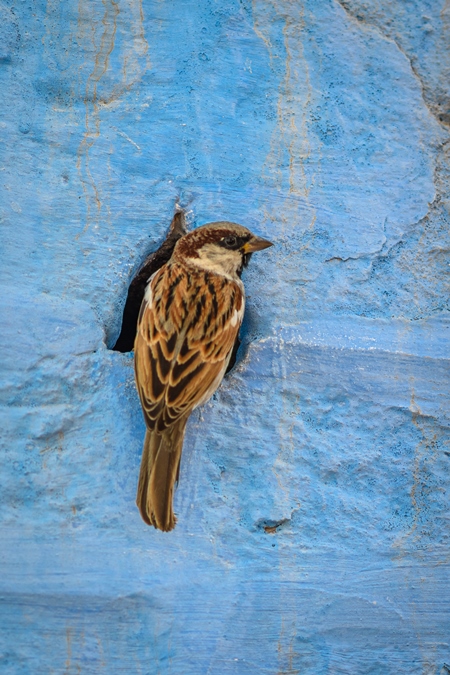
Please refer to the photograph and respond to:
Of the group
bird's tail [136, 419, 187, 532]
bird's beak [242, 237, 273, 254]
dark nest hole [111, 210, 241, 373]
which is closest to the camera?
bird's tail [136, 419, 187, 532]

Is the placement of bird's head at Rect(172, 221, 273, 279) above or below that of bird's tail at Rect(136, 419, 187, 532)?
above

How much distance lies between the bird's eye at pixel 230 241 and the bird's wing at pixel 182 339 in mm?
148

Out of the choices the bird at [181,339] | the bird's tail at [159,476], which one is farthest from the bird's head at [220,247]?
the bird's tail at [159,476]

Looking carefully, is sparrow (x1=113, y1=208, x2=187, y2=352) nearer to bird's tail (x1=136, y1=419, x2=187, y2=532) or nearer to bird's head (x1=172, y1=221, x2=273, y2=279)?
bird's head (x1=172, y1=221, x2=273, y2=279)

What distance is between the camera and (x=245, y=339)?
266cm

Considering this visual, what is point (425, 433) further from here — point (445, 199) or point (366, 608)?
point (445, 199)

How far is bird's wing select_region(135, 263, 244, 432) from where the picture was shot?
230 cm

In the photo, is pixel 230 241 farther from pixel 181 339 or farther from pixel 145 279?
pixel 145 279

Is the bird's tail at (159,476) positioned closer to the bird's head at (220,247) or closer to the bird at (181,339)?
the bird at (181,339)

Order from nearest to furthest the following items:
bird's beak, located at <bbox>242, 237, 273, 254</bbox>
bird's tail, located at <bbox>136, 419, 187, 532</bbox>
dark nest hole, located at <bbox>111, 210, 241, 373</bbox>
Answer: bird's tail, located at <bbox>136, 419, 187, 532</bbox> → bird's beak, located at <bbox>242, 237, 273, 254</bbox> → dark nest hole, located at <bbox>111, 210, 241, 373</bbox>

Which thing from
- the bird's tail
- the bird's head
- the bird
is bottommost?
the bird's tail

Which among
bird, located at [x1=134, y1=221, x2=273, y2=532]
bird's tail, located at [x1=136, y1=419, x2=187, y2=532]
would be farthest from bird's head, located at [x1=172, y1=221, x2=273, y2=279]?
bird's tail, located at [x1=136, y1=419, x2=187, y2=532]

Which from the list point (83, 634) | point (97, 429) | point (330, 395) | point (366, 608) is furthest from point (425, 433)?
point (83, 634)

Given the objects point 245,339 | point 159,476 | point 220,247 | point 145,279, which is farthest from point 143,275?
point 159,476
